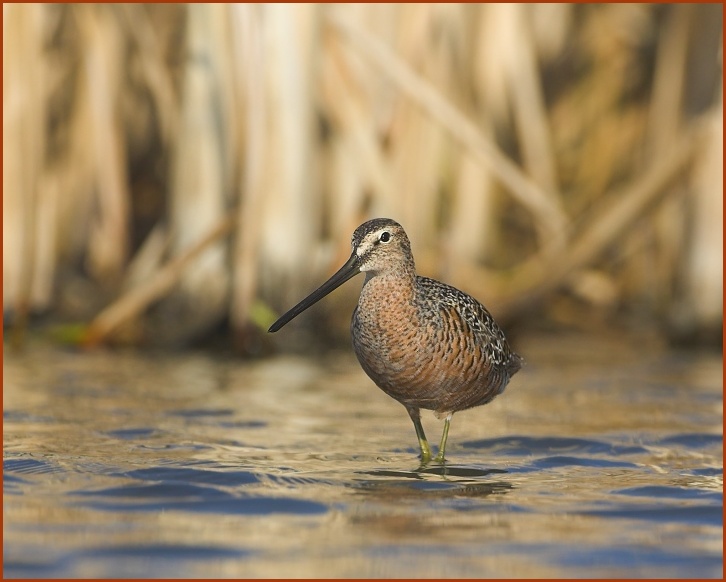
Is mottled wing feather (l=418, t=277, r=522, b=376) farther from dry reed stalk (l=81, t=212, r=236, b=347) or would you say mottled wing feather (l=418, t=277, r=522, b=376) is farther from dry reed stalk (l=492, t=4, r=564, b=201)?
dry reed stalk (l=492, t=4, r=564, b=201)

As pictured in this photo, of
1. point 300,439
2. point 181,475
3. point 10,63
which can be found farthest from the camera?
point 10,63

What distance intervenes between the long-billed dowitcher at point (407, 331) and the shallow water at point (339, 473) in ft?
1.04

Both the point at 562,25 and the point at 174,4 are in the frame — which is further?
the point at 562,25

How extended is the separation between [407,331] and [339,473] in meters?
0.62

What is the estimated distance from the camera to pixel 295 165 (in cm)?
801

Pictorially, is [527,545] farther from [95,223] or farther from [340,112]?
[95,223]

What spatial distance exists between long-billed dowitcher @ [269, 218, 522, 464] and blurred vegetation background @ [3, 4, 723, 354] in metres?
2.24

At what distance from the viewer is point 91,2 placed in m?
8.27

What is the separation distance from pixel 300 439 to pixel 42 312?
345 centimetres

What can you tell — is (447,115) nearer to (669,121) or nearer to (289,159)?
(289,159)

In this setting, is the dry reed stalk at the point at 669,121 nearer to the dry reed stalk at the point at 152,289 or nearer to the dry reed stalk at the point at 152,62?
the dry reed stalk at the point at 152,289

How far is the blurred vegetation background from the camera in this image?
25.7 ft

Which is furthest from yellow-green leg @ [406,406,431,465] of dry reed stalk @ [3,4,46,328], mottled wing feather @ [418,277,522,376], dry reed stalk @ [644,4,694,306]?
dry reed stalk @ [644,4,694,306]

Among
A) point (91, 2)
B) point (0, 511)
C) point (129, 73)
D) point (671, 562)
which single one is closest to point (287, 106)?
point (91, 2)
